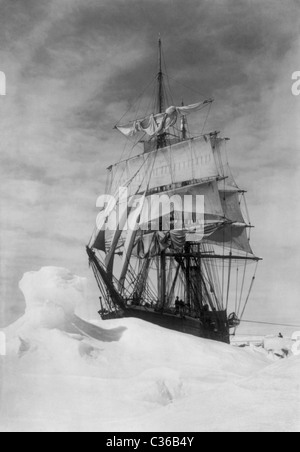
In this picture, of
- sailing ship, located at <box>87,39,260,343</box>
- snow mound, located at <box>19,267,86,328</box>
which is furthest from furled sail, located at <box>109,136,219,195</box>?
snow mound, located at <box>19,267,86,328</box>

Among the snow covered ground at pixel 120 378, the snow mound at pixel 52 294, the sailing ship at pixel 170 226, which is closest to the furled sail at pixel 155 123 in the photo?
the sailing ship at pixel 170 226

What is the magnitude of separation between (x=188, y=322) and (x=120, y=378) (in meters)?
17.1

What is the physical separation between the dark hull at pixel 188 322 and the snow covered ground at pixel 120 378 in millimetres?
10839

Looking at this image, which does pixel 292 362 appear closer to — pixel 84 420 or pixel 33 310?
pixel 84 420

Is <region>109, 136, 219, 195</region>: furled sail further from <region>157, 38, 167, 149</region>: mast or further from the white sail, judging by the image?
the white sail

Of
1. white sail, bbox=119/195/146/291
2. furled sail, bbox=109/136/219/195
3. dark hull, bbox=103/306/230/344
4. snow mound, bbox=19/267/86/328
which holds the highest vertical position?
furled sail, bbox=109/136/219/195

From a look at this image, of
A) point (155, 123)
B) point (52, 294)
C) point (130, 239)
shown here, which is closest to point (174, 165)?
point (155, 123)

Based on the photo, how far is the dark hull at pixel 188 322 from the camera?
24.0 meters

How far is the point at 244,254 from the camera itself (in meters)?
35.2

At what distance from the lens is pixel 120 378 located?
10.1m

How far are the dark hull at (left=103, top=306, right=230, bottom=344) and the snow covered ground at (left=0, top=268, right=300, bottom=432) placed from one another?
10.8 m

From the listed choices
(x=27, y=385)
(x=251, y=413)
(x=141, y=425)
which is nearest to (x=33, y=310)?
(x=27, y=385)

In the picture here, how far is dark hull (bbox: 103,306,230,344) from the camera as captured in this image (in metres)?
24.0
